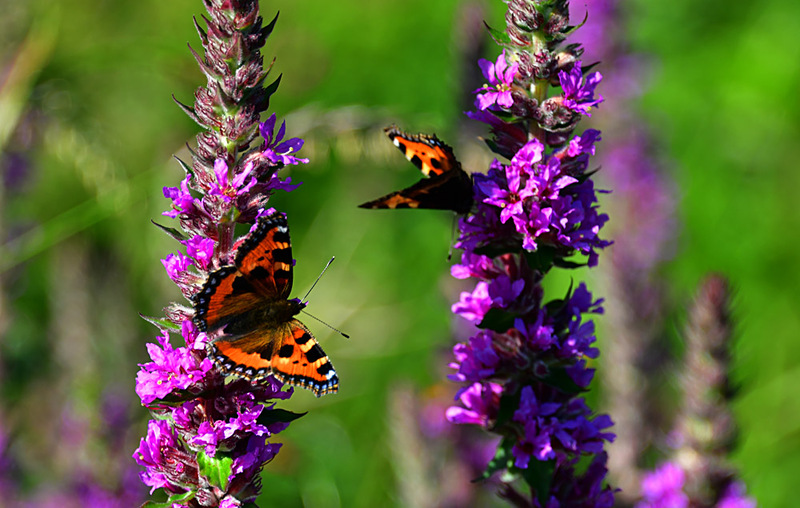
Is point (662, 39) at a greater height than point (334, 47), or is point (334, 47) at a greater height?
point (662, 39)

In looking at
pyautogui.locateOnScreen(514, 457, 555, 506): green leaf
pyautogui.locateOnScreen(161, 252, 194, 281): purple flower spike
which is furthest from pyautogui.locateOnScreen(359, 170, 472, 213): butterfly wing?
pyautogui.locateOnScreen(514, 457, 555, 506): green leaf

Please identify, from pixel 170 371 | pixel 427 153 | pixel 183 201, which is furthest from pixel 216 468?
pixel 427 153

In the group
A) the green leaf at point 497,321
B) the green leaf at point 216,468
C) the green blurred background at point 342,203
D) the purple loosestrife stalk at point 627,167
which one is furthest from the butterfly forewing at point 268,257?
the purple loosestrife stalk at point 627,167

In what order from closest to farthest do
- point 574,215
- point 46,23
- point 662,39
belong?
point 574,215 → point 46,23 → point 662,39

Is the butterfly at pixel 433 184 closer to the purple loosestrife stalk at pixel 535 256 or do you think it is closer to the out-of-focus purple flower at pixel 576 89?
the purple loosestrife stalk at pixel 535 256

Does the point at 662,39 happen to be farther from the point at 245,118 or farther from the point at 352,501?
the point at 245,118

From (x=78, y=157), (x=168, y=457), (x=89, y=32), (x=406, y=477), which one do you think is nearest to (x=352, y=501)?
(x=406, y=477)
